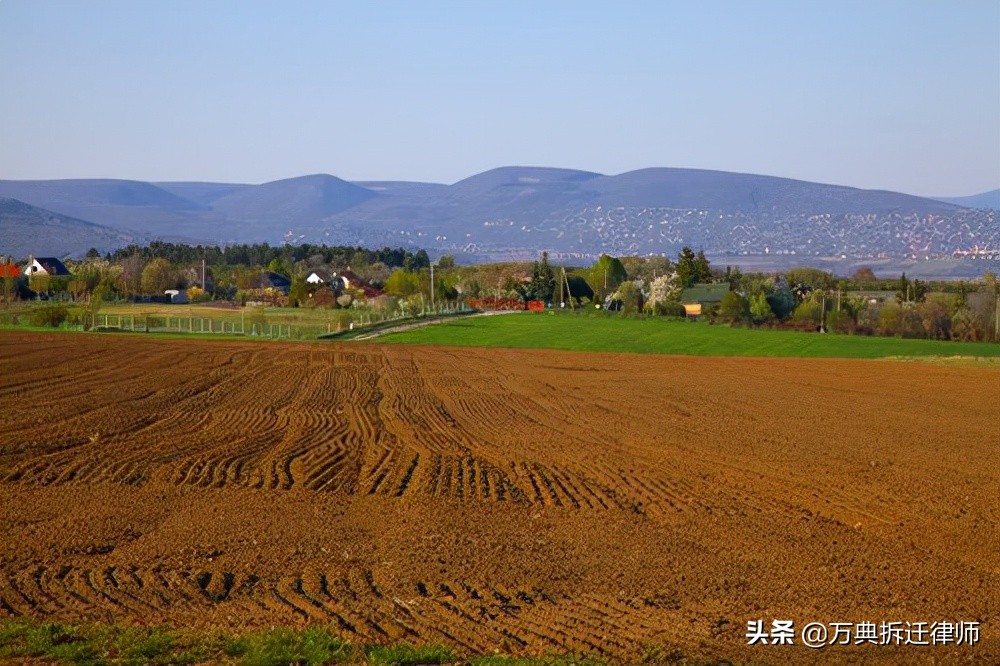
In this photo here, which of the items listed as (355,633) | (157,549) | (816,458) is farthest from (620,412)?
(355,633)

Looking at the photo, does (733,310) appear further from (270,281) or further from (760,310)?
(270,281)

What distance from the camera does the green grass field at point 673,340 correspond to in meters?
63.1

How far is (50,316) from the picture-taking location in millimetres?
73625

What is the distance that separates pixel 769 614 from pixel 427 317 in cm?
7860

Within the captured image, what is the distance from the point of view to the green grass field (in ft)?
207

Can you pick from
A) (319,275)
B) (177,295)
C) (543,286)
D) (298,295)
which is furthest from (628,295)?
(319,275)

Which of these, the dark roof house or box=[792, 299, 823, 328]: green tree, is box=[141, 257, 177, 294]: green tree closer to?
the dark roof house

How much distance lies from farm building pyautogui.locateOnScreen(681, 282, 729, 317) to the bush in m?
47.0

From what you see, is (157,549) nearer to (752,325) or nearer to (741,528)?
(741,528)

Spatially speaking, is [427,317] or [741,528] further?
[427,317]

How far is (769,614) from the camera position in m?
10.9

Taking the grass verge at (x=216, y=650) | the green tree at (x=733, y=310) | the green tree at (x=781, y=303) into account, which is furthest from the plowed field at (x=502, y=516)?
the green tree at (x=781, y=303)

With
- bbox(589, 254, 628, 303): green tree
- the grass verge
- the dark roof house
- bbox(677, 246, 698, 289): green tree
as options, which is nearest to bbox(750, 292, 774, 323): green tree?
bbox(677, 246, 698, 289): green tree

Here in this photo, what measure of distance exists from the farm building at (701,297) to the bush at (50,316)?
46985 mm
